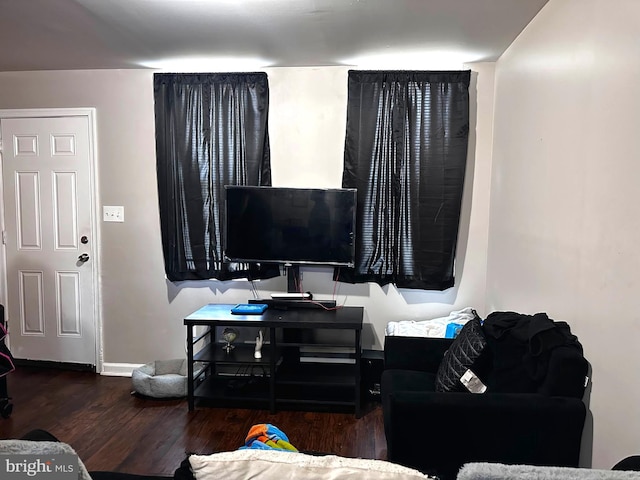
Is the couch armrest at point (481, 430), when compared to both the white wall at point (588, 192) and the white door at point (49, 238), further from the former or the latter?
the white door at point (49, 238)

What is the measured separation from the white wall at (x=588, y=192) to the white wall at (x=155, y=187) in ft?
2.44

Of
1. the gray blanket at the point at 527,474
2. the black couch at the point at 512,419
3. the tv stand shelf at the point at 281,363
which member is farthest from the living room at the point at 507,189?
the gray blanket at the point at 527,474

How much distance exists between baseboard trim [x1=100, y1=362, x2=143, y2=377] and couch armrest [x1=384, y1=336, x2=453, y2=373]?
227cm

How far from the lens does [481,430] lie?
1961mm

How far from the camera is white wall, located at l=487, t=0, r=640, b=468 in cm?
171

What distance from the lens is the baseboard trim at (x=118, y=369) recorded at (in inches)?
162

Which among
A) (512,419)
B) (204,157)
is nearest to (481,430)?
(512,419)

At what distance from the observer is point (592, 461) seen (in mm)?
2002

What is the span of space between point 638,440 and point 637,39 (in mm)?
1350

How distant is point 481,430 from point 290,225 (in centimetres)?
210

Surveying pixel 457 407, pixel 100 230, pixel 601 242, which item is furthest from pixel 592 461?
pixel 100 230

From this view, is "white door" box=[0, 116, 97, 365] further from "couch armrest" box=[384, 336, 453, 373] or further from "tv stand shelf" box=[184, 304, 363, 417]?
"couch armrest" box=[384, 336, 453, 373]

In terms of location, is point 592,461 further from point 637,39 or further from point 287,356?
point 287,356

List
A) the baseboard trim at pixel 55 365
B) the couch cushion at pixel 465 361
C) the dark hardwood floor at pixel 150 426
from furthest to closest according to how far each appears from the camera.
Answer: the baseboard trim at pixel 55 365 < the dark hardwood floor at pixel 150 426 < the couch cushion at pixel 465 361
